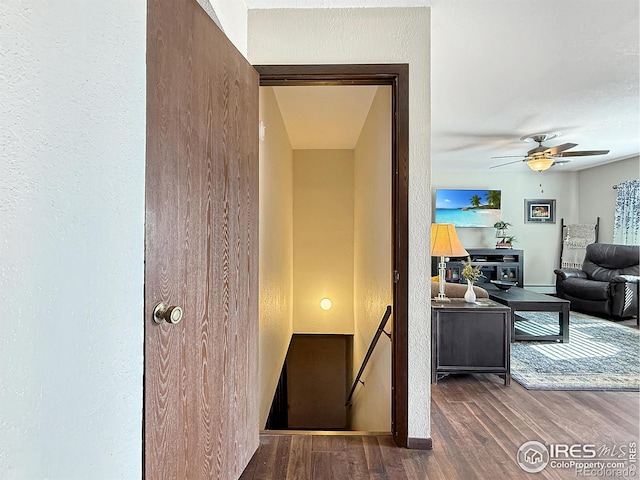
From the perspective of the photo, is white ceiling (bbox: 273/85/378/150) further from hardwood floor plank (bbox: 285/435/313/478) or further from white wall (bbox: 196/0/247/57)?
hardwood floor plank (bbox: 285/435/313/478)

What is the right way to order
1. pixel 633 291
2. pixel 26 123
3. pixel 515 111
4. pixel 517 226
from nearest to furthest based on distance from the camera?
1. pixel 26 123
2. pixel 515 111
3. pixel 633 291
4. pixel 517 226

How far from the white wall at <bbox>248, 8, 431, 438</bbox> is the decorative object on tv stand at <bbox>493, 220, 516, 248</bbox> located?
5.76 meters

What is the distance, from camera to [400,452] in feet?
6.09

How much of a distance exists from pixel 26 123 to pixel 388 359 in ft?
7.72

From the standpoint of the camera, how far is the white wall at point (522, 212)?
7.00 m

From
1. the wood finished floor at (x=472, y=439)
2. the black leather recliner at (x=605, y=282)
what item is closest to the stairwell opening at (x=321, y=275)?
the wood finished floor at (x=472, y=439)

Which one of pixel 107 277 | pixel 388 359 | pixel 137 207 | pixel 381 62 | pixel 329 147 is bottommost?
pixel 388 359

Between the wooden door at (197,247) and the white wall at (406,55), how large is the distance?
401mm

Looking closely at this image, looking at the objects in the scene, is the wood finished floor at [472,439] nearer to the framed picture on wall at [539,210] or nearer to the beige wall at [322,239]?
the beige wall at [322,239]

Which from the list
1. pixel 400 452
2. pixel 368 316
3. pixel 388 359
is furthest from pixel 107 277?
pixel 368 316

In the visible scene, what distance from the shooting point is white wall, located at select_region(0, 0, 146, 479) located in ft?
1.97

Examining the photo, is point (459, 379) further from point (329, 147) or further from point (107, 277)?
point (329, 147)

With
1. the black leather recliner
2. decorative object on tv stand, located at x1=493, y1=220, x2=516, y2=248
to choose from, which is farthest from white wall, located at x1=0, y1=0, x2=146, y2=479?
decorative object on tv stand, located at x1=493, y1=220, x2=516, y2=248

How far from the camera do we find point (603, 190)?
6.38 metres
